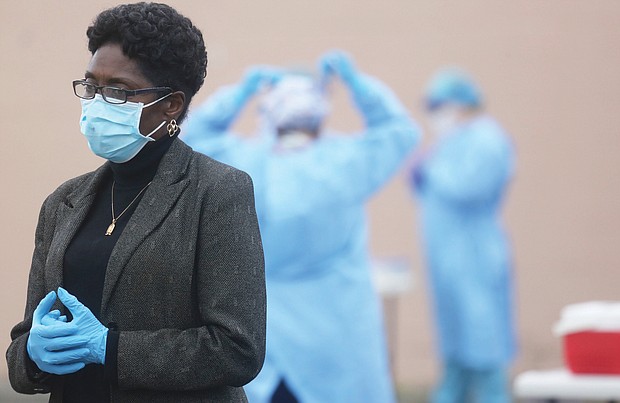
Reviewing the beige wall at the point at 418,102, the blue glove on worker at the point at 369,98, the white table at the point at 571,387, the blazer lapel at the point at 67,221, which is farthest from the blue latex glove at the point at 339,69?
the blazer lapel at the point at 67,221

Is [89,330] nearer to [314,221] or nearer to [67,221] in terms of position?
[67,221]

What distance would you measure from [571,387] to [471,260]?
2535 mm

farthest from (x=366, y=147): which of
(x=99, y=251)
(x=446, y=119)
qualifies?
(x=99, y=251)

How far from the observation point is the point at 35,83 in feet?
20.9

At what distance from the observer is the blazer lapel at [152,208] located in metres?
1.69

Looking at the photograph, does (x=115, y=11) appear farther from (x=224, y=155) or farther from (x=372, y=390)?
(x=372, y=390)

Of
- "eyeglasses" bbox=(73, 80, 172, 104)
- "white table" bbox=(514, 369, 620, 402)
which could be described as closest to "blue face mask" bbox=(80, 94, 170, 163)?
"eyeglasses" bbox=(73, 80, 172, 104)

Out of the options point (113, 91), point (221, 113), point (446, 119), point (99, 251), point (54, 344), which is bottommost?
point (54, 344)

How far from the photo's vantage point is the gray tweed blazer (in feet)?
5.47

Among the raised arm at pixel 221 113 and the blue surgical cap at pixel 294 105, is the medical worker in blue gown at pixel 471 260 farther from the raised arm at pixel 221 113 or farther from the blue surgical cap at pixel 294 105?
the raised arm at pixel 221 113

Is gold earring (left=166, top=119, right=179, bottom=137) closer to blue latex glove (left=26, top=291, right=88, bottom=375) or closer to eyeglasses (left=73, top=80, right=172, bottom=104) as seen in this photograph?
eyeglasses (left=73, top=80, right=172, bottom=104)

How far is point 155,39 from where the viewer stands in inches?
68.3

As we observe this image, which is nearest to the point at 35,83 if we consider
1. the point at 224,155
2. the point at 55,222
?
the point at 224,155

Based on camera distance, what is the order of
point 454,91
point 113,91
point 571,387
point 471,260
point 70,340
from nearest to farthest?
point 70,340 < point 113,91 < point 571,387 < point 471,260 < point 454,91
